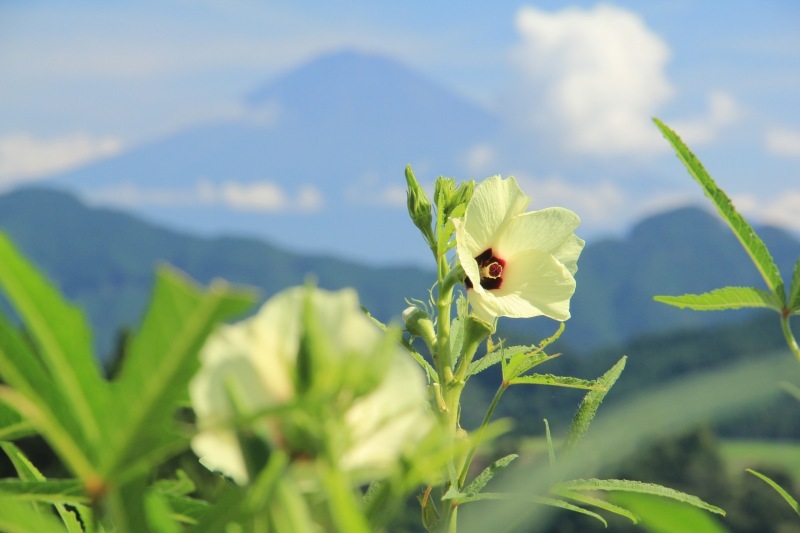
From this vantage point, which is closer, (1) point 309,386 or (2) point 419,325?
(1) point 309,386

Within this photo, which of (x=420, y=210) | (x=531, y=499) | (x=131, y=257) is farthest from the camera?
(x=131, y=257)

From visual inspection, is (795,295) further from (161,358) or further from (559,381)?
(161,358)

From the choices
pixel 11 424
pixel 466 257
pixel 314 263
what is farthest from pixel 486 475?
pixel 314 263

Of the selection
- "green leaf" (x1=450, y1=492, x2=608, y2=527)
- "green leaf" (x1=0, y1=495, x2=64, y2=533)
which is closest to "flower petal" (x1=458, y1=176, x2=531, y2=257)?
"green leaf" (x1=450, y1=492, x2=608, y2=527)

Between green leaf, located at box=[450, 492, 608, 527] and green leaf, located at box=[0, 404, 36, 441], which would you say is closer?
green leaf, located at box=[450, 492, 608, 527]

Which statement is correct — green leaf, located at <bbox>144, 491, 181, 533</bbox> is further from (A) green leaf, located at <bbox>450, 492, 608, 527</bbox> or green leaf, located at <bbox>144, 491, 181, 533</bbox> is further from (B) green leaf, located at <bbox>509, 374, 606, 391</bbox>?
(B) green leaf, located at <bbox>509, 374, 606, 391</bbox>

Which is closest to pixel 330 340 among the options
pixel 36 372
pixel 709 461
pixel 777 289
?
pixel 36 372
